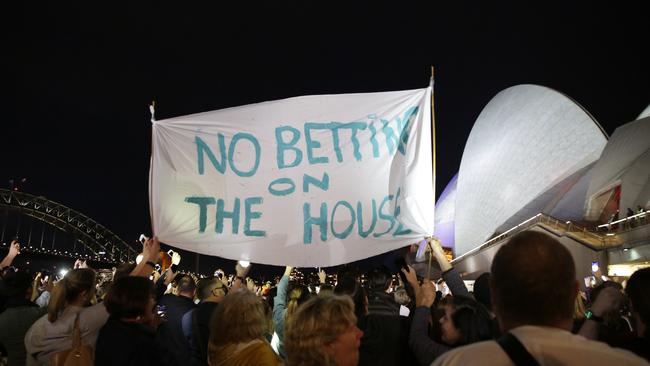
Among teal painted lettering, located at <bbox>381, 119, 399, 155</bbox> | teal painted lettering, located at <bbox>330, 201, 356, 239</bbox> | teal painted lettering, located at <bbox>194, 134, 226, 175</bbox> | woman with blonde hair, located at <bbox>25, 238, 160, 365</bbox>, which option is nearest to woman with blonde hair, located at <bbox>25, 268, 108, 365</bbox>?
woman with blonde hair, located at <bbox>25, 238, 160, 365</bbox>

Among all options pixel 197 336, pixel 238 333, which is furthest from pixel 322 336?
pixel 197 336

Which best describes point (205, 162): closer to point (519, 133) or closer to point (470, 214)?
point (519, 133)

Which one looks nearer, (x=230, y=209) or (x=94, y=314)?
(x=94, y=314)

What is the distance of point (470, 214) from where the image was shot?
50.8 m

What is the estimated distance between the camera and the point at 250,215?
17.0 ft

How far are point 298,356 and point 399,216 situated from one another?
288 cm

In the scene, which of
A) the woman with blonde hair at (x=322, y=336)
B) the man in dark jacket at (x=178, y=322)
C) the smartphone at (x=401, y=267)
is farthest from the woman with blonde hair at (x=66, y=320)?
the smartphone at (x=401, y=267)

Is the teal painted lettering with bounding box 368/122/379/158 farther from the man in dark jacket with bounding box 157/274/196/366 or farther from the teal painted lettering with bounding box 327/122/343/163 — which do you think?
the man in dark jacket with bounding box 157/274/196/366

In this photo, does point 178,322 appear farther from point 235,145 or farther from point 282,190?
point 235,145

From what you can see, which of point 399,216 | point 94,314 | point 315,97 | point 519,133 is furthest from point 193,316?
point 519,133

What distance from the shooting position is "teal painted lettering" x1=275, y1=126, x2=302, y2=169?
17.5ft

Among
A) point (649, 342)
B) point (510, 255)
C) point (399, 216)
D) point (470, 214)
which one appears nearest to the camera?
point (510, 255)

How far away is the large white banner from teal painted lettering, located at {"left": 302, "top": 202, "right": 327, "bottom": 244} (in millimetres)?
10

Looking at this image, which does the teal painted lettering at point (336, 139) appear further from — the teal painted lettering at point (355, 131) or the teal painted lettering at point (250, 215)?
the teal painted lettering at point (250, 215)
